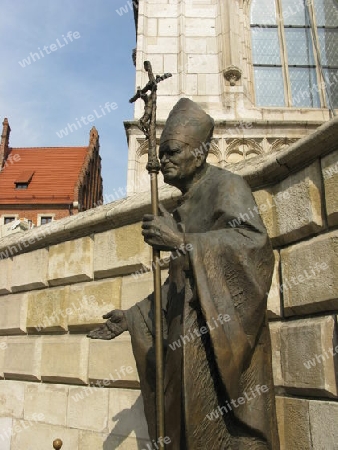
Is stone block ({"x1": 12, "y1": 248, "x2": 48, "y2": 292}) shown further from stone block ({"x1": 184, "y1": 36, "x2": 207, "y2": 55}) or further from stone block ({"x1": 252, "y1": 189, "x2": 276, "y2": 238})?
stone block ({"x1": 184, "y1": 36, "x2": 207, "y2": 55})

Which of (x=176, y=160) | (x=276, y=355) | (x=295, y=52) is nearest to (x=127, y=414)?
(x=276, y=355)

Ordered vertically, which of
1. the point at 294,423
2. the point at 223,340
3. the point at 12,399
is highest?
the point at 223,340

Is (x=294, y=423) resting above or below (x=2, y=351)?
below

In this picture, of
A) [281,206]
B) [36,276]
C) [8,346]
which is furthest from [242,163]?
[8,346]

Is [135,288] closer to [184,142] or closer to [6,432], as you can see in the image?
[184,142]

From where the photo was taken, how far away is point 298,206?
3.06 meters

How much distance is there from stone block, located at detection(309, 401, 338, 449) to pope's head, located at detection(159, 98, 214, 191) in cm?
165

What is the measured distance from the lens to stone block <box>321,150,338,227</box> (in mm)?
2793

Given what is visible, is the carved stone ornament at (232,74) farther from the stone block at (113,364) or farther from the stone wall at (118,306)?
the stone block at (113,364)

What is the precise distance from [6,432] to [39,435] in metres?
0.61

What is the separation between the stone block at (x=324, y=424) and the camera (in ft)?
8.42

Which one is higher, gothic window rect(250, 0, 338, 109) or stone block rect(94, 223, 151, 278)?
gothic window rect(250, 0, 338, 109)

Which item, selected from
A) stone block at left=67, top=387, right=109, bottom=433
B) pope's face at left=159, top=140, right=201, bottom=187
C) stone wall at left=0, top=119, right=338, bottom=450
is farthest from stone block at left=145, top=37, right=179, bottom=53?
pope's face at left=159, top=140, right=201, bottom=187

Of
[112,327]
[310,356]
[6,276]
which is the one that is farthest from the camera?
[6,276]
